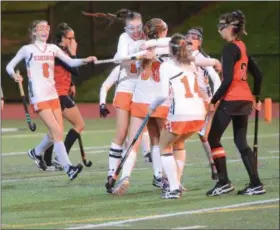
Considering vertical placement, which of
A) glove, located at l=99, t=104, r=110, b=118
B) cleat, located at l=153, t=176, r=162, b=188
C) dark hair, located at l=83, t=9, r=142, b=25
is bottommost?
cleat, located at l=153, t=176, r=162, b=188

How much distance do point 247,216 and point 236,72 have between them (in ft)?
17.0

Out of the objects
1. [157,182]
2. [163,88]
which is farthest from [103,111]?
[157,182]

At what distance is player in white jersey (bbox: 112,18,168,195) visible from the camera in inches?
177

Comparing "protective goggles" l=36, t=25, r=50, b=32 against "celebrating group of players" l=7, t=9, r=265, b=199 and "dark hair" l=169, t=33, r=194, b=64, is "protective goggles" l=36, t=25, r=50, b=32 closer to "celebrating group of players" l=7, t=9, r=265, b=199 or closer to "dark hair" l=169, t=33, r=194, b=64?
"celebrating group of players" l=7, t=9, r=265, b=199

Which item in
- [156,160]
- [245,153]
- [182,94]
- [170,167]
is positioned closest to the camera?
[182,94]

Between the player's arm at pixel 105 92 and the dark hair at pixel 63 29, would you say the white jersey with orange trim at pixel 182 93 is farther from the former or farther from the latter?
the player's arm at pixel 105 92

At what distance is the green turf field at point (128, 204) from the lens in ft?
36.0

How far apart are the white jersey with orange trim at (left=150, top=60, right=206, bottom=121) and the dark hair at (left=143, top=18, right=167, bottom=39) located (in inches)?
20.4

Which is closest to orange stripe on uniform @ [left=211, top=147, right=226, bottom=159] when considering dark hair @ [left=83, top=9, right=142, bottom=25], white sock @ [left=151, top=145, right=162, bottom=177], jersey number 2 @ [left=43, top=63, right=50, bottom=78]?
white sock @ [left=151, top=145, right=162, bottom=177]

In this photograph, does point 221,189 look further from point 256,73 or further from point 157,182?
point 256,73

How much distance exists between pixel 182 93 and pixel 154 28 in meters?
0.91

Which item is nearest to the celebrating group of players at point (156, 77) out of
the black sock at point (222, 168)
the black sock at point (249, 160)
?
the black sock at point (222, 168)

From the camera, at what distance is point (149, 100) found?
7.00 metres

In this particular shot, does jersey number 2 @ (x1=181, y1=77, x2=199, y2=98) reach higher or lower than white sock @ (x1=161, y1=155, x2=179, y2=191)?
higher
